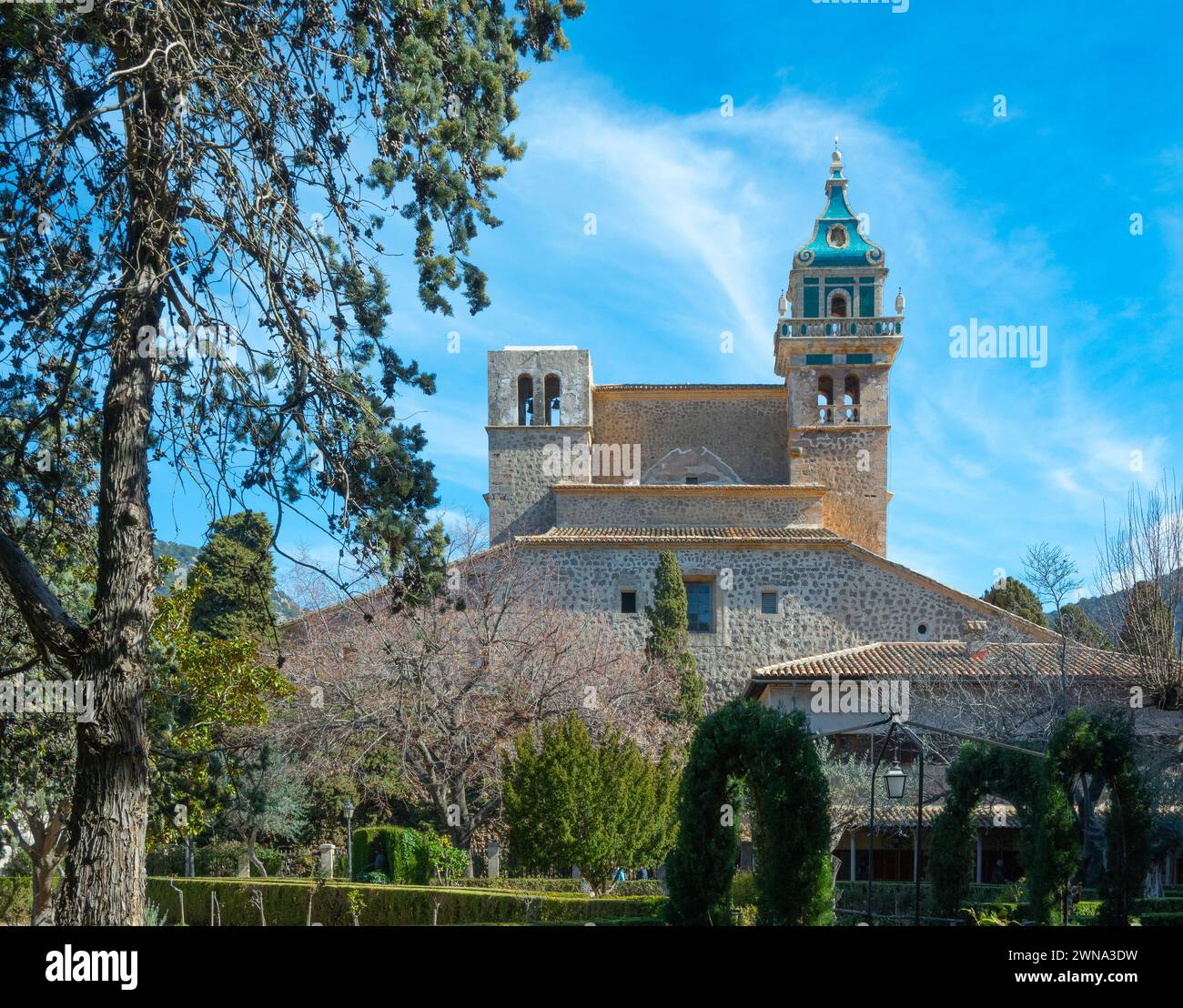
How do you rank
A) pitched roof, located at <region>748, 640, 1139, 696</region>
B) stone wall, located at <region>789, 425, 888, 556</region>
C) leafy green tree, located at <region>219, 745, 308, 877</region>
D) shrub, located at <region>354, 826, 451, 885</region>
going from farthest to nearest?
stone wall, located at <region>789, 425, 888, 556</region>, pitched roof, located at <region>748, 640, 1139, 696</region>, leafy green tree, located at <region>219, 745, 308, 877</region>, shrub, located at <region>354, 826, 451, 885</region>

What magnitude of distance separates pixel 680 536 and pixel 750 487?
323 cm

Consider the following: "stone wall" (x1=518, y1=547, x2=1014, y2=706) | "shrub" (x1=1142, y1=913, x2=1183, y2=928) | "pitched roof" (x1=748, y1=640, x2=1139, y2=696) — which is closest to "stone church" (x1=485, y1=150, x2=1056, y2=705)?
"stone wall" (x1=518, y1=547, x2=1014, y2=706)

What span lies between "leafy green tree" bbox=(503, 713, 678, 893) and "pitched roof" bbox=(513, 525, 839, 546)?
12.0m

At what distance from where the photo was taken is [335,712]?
875 inches

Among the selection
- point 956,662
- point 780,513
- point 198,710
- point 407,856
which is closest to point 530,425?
point 780,513

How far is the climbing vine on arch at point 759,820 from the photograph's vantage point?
1092 cm

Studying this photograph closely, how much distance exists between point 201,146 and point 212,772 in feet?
27.3

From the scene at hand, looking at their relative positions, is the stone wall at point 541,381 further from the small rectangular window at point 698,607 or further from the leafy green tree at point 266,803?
the leafy green tree at point 266,803

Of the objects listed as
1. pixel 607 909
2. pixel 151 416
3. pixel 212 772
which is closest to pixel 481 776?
pixel 607 909

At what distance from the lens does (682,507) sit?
108 ft

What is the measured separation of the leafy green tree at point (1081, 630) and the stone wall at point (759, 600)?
2.63 metres

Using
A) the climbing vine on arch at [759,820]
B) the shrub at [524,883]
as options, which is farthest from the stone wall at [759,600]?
the climbing vine on arch at [759,820]

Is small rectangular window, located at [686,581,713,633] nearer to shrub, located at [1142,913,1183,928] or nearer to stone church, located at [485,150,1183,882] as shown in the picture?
stone church, located at [485,150,1183,882]

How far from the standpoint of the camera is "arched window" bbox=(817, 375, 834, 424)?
35.3 m
